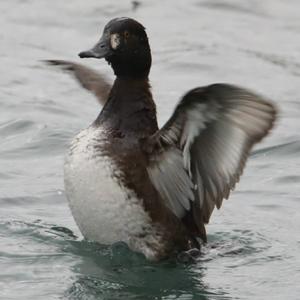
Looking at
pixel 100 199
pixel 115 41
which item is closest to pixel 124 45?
Answer: pixel 115 41

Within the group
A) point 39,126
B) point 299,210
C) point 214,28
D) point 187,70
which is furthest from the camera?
point 214,28

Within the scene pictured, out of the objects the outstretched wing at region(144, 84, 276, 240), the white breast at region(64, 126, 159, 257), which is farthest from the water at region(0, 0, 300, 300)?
the outstretched wing at region(144, 84, 276, 240)

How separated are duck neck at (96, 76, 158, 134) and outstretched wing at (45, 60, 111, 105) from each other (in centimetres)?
92

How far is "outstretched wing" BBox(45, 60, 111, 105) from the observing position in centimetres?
838

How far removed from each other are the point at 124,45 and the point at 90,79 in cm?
122

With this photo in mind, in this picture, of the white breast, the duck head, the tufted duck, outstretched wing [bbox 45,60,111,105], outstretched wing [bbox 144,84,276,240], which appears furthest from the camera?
outstretched wing [bbox 45,60,111,105]

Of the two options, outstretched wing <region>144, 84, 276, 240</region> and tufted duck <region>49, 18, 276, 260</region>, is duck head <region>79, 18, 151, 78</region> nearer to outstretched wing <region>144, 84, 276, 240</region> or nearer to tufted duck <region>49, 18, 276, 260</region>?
tufted duck <region>49, 18, 276, 260</region>

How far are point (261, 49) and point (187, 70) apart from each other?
3.00ft

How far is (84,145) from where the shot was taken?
709 cm

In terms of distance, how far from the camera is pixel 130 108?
→ 7.34 m

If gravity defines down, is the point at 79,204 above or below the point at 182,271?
above

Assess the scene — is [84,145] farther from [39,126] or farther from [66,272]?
[39,126]

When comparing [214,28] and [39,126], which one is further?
[214,28]

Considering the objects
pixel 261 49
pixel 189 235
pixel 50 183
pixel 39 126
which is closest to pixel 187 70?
pixel 261 49
